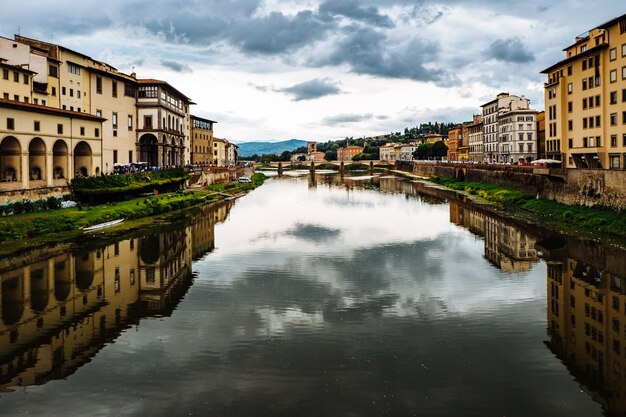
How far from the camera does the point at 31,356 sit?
654 inches

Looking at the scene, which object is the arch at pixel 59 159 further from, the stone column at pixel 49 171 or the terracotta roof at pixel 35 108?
the terracotta roof at pixel 35 108

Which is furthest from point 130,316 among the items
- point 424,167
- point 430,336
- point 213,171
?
point 424,167

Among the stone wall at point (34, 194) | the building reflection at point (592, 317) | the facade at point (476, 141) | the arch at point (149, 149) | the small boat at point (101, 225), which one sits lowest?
the building reflection at point (592, 317)

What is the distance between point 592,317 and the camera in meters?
20.3

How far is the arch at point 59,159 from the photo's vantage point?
1879 inches

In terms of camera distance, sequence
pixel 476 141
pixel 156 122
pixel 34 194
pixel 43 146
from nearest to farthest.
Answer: pixel 34 194, pixel 43 146, pixel 156 122, pixel 476 141

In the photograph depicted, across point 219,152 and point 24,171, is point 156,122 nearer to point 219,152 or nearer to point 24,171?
point 24,171

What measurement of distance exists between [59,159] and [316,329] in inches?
1553

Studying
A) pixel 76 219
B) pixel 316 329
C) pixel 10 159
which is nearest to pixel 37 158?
pixel 10 159

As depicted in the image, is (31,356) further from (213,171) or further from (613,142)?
(213,171)

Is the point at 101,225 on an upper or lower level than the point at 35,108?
lower

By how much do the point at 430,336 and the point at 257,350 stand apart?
19.7 ft

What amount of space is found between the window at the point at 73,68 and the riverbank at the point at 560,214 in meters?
48.4

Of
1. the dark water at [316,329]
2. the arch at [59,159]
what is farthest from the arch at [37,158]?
the dark water at [316,329]
